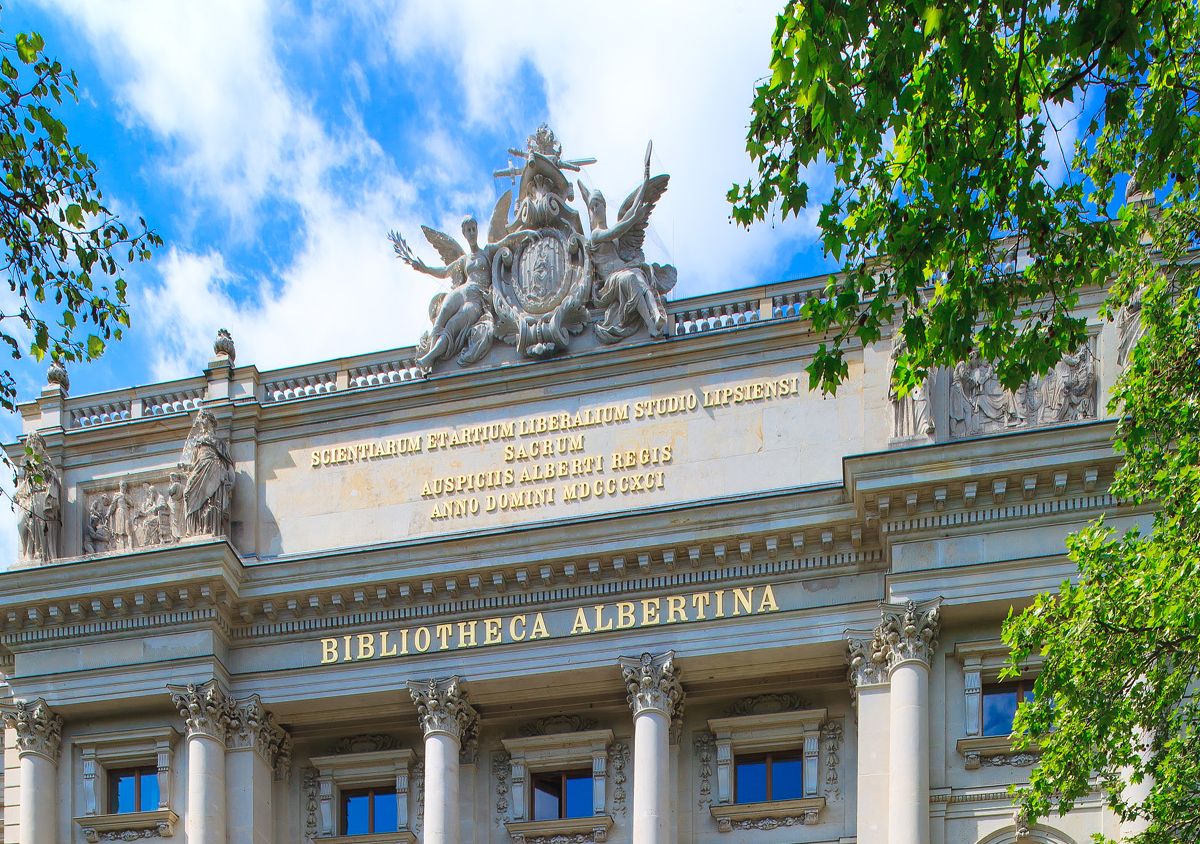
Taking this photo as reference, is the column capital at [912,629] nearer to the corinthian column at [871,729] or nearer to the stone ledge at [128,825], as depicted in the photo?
the corinthian column at [871,729]

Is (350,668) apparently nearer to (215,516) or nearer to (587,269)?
(215,516)

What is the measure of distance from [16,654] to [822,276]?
14164mm

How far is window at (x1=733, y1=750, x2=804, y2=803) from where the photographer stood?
34938 mm

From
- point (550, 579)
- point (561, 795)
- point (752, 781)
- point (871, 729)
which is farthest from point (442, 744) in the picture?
point (871, 729)

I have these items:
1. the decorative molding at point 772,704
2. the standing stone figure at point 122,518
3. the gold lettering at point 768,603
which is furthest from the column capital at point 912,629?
the standing stone figure at point 122,518

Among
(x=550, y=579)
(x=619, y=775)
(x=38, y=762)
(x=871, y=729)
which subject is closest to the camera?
(x=871, y=729)

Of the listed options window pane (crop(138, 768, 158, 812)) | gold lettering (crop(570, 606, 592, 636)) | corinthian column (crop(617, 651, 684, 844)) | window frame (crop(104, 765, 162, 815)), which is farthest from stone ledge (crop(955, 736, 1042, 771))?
window frame (crop(104, 765, 162, 815))

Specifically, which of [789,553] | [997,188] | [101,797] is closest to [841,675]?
[789,553]

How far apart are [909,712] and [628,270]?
28.3 ft

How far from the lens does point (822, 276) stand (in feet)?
119

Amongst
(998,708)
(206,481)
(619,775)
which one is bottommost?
(619,775)

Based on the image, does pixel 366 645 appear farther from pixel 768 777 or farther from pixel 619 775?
pixel 768 777

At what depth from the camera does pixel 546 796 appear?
3594 centimetres

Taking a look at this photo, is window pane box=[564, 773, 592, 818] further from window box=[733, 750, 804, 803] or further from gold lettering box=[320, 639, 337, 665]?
gold lettering box=[320, 639, 337, 665]
